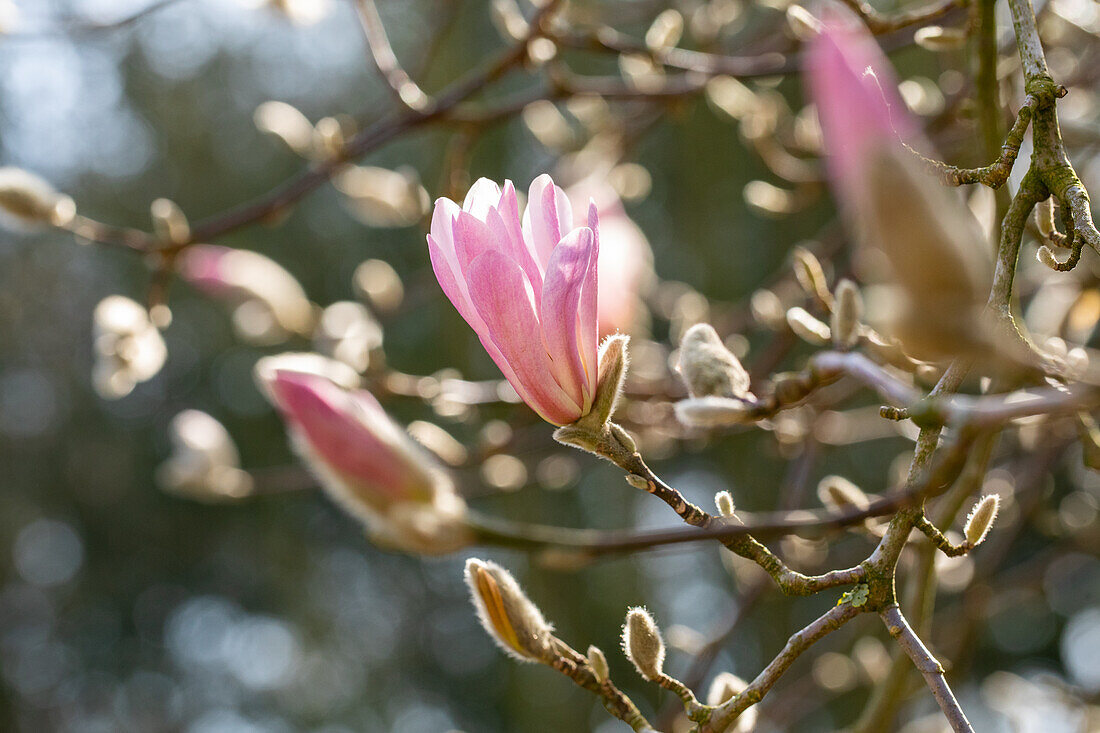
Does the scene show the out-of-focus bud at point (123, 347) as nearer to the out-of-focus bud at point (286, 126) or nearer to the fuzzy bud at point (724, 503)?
the out-of-focus bud at point (286, 126)

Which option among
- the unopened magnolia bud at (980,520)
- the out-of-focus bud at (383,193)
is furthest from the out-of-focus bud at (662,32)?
the unopened magnolia bud at (980,520)

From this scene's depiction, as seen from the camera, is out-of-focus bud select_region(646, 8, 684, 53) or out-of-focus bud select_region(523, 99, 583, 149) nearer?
out-of-focus bud select_region(646, 8, 684, 53)

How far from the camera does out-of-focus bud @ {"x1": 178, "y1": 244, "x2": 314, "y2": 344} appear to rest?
84 centimetres

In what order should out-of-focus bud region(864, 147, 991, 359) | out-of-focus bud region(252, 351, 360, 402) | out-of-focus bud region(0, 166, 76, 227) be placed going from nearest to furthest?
out-of-focus bud region(864, 147, 991, 359) → out-of-focus bud region(252, 351, 360, 402) → out-of-focus bud region(0, 166, 76, 227)

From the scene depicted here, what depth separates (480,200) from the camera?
349mm

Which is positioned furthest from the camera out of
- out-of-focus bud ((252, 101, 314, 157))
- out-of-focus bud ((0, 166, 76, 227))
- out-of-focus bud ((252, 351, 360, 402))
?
out-of-focus bud ((252, 101, 314, 157))

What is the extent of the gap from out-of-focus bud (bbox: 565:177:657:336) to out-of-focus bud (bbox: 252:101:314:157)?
0.26m

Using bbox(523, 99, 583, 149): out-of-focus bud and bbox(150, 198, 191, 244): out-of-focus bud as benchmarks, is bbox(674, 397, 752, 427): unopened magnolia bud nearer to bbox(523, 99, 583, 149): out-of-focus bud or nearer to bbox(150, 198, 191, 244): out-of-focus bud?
bbox(150, 198, 191, 244): out-of-focus bud

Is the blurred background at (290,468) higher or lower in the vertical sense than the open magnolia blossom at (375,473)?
lower

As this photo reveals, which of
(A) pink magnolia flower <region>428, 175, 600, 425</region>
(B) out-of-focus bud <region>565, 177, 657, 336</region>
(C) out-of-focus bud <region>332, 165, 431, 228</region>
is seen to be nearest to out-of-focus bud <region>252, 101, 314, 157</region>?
(C) out-of-focus bud <region>332, 165, 431, 228</region>

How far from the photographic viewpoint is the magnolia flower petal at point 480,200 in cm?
35

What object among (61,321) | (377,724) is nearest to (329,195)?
(61,321)

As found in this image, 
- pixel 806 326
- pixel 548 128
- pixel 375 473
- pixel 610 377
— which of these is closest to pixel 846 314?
pixel 806 326

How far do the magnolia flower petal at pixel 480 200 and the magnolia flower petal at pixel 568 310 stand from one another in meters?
0.04
